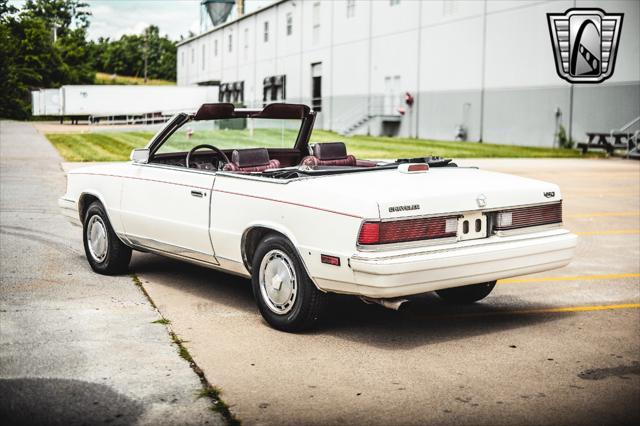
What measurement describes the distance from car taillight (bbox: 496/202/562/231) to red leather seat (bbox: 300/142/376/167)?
1.62 m

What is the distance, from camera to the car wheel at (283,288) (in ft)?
18.9

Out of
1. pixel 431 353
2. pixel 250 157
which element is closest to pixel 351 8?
pixel 250 157

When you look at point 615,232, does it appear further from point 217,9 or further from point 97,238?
point 217,9

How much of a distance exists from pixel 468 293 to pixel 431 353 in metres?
1.52

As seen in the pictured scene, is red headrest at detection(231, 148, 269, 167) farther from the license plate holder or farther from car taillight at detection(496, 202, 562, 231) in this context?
car taillight at detection(496, 202, 562, 231)

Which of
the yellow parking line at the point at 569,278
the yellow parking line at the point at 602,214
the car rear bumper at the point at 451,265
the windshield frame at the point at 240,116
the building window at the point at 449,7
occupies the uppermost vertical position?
the building window at the point at 449,7

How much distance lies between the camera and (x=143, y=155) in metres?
7.46

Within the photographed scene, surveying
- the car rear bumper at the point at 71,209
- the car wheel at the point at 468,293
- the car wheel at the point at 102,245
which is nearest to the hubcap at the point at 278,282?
the car wheel at the point at 468,293

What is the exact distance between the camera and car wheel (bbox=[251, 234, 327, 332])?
5773mm

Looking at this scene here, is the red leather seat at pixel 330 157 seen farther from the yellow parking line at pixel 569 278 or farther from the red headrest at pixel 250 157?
the yellow parking line at pixel 569 278

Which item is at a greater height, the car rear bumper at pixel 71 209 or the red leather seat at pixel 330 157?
the red leather seat at pixel 330 157

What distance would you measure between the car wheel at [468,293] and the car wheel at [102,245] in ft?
9.59

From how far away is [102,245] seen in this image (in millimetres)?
7926

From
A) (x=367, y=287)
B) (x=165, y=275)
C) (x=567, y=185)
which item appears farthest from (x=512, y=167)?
(x=367, y=287)
